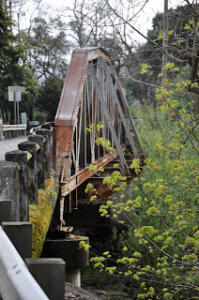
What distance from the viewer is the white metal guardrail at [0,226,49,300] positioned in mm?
1218

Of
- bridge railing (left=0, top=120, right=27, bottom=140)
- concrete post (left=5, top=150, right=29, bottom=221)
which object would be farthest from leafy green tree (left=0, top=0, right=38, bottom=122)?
concrete post (left=5, top=150, right=29, bottom=221)

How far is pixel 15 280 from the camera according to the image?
4.33 ft

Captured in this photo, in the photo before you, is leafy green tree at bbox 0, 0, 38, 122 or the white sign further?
leafy green tree at bbox 0, 0, 38, 122

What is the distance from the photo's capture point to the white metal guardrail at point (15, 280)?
4.00 feet

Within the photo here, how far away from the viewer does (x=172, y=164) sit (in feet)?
23.8

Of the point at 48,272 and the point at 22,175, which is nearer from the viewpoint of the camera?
the point at 48,272

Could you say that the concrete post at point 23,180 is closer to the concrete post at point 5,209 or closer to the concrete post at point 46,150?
the concrete post at point 5,209

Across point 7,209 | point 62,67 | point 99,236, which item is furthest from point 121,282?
point 62,67

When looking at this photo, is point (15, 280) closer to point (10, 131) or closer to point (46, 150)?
point (46, 150)

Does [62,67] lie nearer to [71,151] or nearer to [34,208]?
[71,151]

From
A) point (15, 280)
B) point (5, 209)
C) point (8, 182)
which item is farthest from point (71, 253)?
point (15, 280)

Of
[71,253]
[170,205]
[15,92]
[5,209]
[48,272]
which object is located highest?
[15,92]

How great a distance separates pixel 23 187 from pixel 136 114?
26.6 metres

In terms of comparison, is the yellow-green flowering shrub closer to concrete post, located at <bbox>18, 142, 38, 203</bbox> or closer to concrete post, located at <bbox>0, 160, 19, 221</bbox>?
concrete post, located at <bbox>18, 142, 38, 203</bbox>
